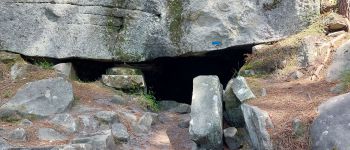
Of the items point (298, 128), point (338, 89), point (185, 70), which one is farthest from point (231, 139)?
point (185, 70)

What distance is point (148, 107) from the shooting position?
29.9 ft

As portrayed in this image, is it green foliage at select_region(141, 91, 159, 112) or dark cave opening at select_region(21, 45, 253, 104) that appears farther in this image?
dark cave opening at select_region(21, 45, 253, 104)

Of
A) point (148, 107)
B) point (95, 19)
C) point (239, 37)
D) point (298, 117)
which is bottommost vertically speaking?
point (148, 107)

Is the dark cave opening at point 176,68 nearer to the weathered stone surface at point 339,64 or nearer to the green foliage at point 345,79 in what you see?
the weathered stone surface at point 339,64

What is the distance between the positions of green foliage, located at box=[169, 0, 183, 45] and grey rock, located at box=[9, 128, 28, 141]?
4.13 metres

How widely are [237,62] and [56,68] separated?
453 centimetres

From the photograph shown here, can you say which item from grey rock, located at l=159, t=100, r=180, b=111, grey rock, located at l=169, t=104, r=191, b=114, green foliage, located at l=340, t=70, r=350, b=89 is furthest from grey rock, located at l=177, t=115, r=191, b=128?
green foliage, located at l=340, t=70, r=350, b=89

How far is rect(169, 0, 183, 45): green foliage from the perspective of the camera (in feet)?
31.1

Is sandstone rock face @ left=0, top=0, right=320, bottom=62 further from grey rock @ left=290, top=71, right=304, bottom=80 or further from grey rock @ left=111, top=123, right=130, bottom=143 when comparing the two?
grey rock @ left=111, top=123, right=130, bottom=143

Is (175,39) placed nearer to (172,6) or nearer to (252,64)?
(172,6)

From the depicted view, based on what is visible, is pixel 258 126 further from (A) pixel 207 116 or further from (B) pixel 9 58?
(B) pixel 9 58

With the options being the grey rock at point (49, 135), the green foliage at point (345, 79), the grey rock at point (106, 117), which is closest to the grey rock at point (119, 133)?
the grey rock at point (106, 117)

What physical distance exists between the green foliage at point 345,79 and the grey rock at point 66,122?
4.67 m

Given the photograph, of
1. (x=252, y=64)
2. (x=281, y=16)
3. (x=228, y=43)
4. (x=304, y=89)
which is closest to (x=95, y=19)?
(x=228, y=43)
